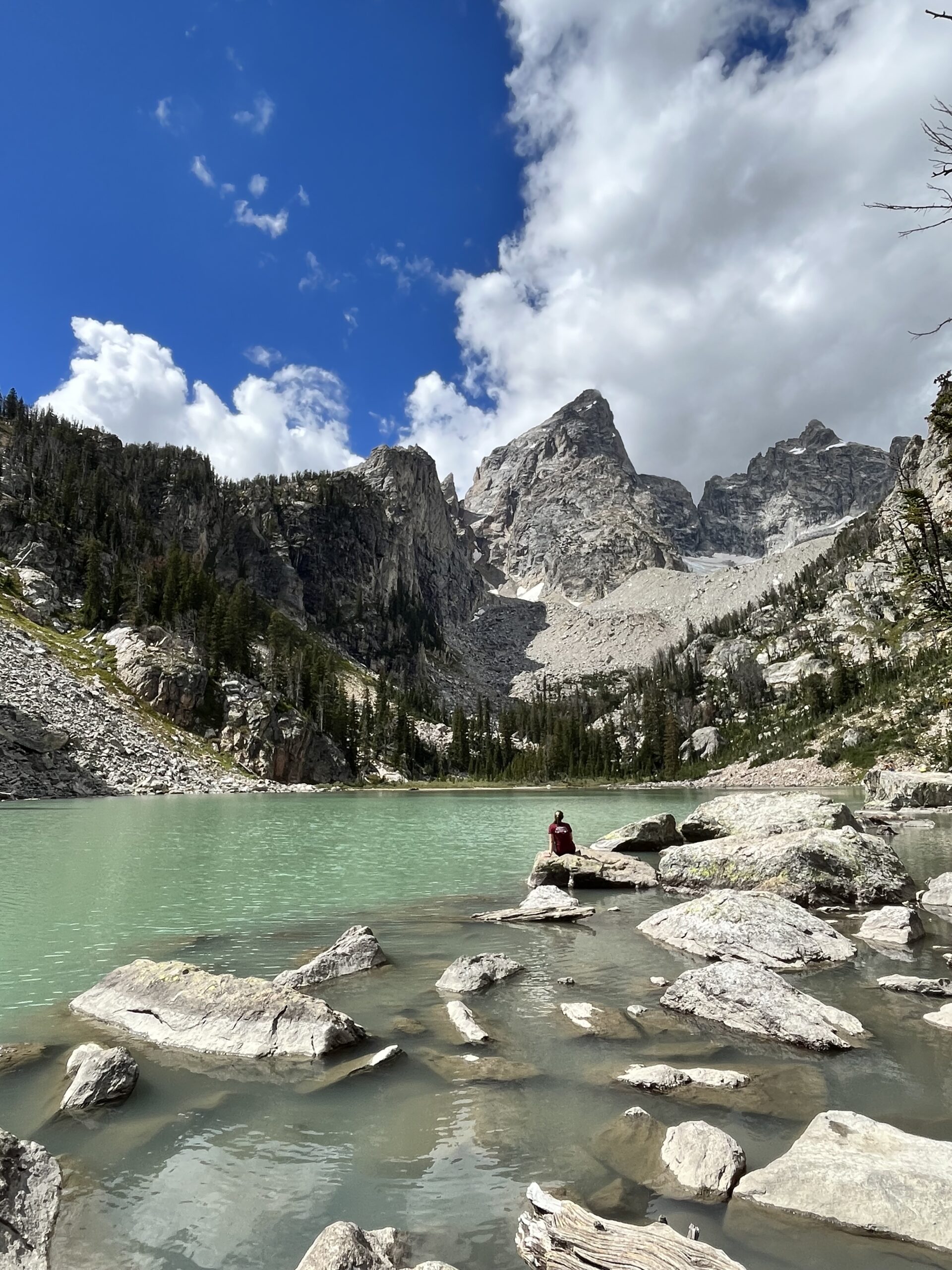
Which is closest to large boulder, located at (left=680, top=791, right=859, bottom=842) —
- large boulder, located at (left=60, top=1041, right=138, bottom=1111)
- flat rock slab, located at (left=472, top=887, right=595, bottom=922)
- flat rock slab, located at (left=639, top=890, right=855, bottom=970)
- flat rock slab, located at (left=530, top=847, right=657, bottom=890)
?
flat rock slab, located at (left=530, top=847, right=657, bottom=890)

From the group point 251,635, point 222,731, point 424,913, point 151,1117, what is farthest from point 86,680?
point 151,1117

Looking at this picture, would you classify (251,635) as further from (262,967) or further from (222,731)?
(262,967)

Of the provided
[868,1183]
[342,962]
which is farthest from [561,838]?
[868,1183]

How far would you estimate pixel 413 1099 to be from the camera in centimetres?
867

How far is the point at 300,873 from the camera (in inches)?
1126

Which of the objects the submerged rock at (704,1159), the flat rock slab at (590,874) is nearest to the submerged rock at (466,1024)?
the submerged rock at (704,1159)

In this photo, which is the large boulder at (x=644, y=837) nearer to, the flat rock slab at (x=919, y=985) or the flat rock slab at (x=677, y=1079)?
the flat rock slab at (x=919, y=985)

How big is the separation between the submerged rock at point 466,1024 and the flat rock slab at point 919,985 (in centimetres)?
792

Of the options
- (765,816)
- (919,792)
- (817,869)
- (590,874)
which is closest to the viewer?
(817,869)

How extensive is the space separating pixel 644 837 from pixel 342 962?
892 inches

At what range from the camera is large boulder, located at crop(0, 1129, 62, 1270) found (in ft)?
18.5

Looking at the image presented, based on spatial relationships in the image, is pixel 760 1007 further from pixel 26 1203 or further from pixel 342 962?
pixel 26 1203

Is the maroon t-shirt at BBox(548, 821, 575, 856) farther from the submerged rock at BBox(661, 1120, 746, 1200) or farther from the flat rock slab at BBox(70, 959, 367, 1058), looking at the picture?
the submerged rock at BBox(661, 1120, 746, 1200)

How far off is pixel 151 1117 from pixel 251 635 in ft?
493
